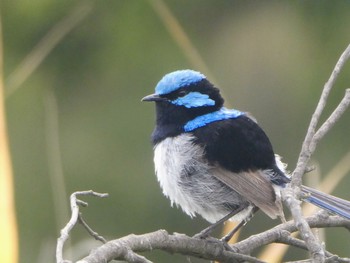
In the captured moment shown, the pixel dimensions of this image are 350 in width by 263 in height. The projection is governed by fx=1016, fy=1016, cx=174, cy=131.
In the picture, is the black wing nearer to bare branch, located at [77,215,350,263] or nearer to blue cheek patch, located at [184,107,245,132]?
blue cheek patch, located at [184,107,245,132]

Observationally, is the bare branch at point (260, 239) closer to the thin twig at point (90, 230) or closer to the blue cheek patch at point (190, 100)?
the thin twig at point (90, 230)

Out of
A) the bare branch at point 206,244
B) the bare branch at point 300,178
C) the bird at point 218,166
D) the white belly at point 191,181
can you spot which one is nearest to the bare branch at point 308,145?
the bare branch at point 300,178

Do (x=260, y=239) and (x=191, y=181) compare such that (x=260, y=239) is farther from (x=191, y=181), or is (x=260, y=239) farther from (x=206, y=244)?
(x=191, y=181)

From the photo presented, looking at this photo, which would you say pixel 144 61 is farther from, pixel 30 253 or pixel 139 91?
pixel 30 253

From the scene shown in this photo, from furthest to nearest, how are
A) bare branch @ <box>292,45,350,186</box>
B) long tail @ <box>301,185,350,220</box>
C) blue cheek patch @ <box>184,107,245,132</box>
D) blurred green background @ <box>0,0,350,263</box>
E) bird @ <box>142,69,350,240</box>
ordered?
blurred green background @ <box>0,0,350,263</box>
blue cheek patch @ <box>184,107,245,132</box>
bird @ <box>142,69,350,240</box>
long tail @ <box>301,185,350,220</box>
bare branch @ <box>292,45,350,186</box>

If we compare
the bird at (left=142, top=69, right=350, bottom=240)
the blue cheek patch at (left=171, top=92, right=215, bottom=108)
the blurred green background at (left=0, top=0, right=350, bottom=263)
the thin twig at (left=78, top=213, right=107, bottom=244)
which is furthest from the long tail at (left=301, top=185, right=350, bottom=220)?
the blurred green background at (left=0, top=0, right=350, bottom=263)

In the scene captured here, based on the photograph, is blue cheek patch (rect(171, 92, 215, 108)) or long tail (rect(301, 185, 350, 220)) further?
blue cheek patch (rect(171, 92, 215, 108))
